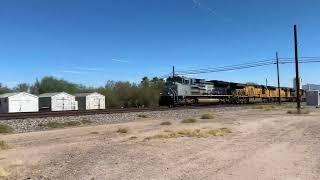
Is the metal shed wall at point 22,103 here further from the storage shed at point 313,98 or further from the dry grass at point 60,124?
the storage shed at point 313,98

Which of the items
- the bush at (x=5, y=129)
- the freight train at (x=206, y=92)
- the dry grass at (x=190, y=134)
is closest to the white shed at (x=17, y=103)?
the freight train at (x=206, y=92)

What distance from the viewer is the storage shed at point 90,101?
68.9 m

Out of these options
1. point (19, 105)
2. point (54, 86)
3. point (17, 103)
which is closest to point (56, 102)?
→ point (19, 105)

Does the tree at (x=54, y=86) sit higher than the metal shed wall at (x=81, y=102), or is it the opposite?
the tree at (x=54, y=86)

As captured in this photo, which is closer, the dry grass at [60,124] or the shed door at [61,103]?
the dry grass at [60,124]

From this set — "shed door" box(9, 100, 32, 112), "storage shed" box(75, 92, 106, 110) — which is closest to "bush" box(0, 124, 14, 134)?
"shed door" box(9, 100, 32, 112)

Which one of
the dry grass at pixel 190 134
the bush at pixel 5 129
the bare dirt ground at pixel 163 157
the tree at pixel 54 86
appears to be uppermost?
the tree at pixel 54 86

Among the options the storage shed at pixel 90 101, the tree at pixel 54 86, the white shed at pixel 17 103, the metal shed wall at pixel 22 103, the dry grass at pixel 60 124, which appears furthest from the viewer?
the tree at pixel 54 86

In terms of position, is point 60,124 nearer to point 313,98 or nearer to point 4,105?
point 4,105

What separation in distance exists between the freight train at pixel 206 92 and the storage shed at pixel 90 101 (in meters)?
20.1

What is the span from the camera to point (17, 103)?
58938 millimetres

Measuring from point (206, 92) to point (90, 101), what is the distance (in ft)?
73.9

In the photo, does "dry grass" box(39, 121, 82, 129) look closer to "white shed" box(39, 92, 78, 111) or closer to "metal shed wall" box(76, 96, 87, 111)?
"white shed" box(39, 92, 78, 111)

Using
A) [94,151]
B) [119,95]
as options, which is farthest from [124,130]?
[119,95]
